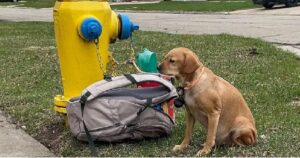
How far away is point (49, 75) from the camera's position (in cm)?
902

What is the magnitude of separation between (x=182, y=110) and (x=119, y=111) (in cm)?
159

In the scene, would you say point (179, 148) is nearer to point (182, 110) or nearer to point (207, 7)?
point (182, 110)

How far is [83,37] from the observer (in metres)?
5.35

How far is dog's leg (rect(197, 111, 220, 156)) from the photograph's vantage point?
14.8 ft

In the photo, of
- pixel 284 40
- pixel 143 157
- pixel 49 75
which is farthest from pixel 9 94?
pixel 284 40

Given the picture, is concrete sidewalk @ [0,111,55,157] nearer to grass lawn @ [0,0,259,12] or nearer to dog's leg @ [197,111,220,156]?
dog's leg @ [197,111,220,156]

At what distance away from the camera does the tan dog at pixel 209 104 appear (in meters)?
4.52

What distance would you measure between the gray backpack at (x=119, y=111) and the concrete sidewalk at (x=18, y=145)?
38cm

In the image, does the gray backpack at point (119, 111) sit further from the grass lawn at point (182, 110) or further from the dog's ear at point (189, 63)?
the dog's ear at point (189, 63)

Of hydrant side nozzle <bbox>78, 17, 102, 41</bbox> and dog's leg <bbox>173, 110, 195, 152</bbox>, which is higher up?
hydrant side nozzle <bbox>78, 17, 102, 41</bbox>

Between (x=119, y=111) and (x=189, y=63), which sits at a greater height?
(x=189, y=63)

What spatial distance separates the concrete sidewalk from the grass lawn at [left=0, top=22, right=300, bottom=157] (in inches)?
4.4

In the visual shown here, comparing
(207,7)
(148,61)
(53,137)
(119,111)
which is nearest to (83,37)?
(148,61)

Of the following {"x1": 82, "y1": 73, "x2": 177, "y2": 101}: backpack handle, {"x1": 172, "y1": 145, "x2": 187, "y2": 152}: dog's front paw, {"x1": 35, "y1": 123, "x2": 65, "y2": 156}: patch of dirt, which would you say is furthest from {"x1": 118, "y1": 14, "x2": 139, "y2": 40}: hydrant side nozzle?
{"x1": 172, "y1": 145, "x2": 187, "y2": 152}: dog's front paw
